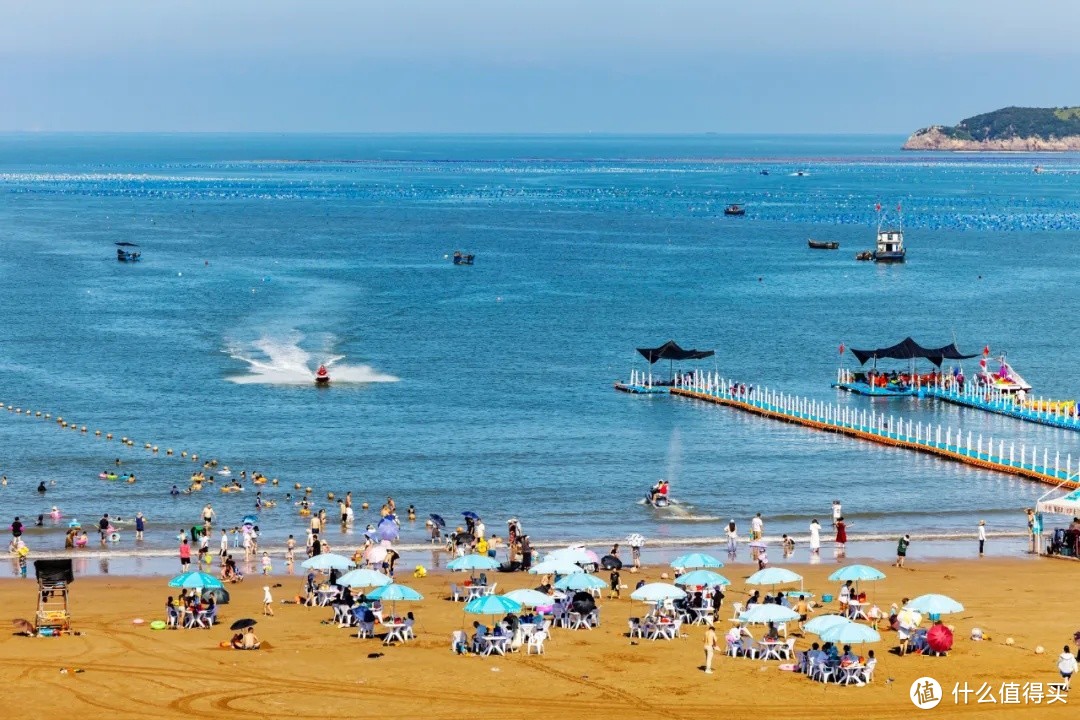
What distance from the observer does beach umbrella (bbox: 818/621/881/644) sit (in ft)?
123

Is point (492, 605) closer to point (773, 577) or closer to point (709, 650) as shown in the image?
point (709, 650)

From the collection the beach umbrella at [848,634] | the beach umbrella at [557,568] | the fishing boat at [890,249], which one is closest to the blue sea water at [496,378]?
the fishing boat at [890,249]

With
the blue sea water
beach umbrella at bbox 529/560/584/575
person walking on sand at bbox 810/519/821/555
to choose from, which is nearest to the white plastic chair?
beach umbrella at bbox 529/560/584/575

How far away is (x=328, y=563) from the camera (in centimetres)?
4641

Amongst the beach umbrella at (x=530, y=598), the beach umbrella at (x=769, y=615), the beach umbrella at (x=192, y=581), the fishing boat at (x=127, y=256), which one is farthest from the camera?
the fishing boat at (x=127, y=256)

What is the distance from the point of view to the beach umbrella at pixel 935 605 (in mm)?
40188

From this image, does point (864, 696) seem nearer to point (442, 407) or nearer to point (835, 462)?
point (835, 462)

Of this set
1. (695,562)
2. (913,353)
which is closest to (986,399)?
(913,353)

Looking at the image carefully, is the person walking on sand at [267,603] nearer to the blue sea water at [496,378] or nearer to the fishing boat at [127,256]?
the blue sea water at [496,378]

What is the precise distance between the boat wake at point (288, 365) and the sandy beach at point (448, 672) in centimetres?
5036

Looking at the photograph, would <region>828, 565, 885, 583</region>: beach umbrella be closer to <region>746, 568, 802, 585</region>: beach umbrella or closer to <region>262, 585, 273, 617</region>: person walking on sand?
<region>746, 568, 802, 585</region>: beach umbrella

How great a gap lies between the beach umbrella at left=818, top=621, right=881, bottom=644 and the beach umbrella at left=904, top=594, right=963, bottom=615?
2.87 m

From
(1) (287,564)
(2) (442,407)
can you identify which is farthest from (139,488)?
(2) (442,407)

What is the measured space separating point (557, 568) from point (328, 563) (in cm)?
623
